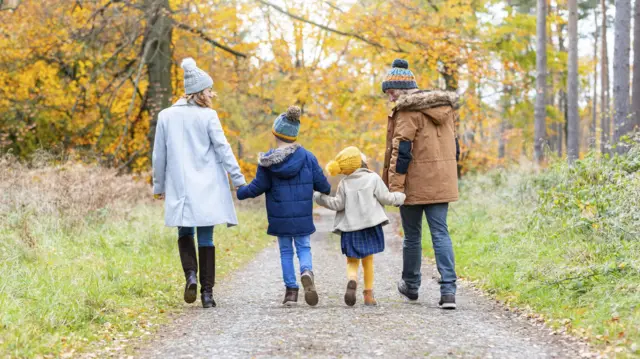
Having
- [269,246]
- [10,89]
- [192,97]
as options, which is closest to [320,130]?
[269,246]

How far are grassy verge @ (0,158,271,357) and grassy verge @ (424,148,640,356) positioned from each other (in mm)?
3208

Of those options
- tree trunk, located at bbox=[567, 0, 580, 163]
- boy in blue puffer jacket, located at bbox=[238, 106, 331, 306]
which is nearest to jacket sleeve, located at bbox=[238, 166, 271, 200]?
boy in blue puffer jacket, located at bbox=[238, 106, 331, 306]

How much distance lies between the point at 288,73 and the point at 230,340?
13565 millimetres

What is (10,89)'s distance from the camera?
55.9 feet

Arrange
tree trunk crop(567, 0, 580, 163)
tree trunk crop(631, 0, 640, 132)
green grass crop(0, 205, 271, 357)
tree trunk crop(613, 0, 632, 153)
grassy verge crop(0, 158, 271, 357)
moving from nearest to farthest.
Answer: green grass crop(0, 205, 271, 357), grassy verge crop(0, 158, 271, 357), tree trunk crop(631, 0, 640, 132), tree trunk crop(613, 0, 632, 153), tree trunk crop(567, 0, 580, 163)

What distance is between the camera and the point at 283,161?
591 centimetres

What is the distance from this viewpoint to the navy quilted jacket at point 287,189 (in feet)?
19.4

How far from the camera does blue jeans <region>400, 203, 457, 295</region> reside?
5845mm

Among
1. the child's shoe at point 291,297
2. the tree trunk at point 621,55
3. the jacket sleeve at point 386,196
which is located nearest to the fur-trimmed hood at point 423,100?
the jacket sleeve at point 386,196

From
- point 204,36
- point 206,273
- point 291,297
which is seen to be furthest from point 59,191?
point 204,36

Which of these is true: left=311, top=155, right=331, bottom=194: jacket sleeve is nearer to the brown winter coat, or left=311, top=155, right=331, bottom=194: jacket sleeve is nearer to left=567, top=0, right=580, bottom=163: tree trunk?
the brown winter coat

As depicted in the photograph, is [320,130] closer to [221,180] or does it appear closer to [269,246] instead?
[269,246]

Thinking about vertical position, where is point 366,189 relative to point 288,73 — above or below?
below

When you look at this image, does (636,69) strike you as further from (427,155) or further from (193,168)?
(193,168)
